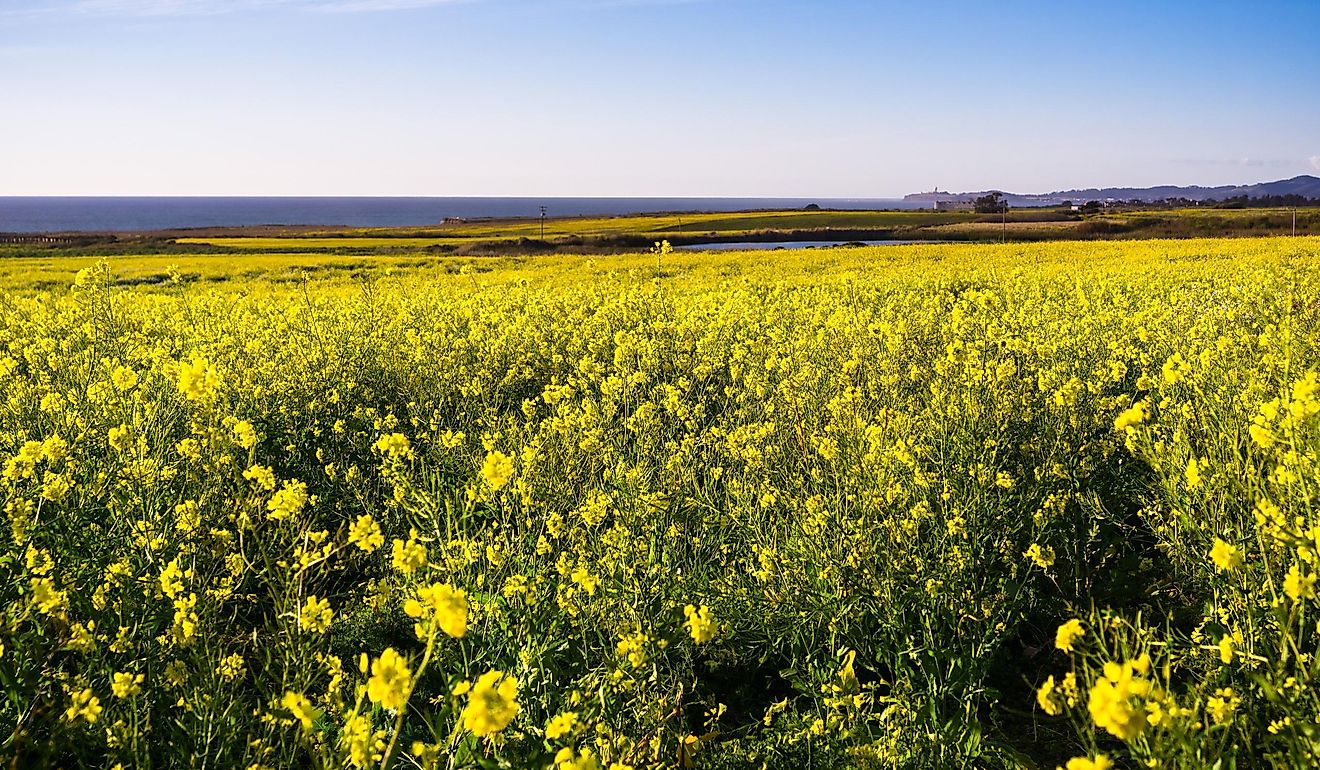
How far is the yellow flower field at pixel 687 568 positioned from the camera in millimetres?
2291

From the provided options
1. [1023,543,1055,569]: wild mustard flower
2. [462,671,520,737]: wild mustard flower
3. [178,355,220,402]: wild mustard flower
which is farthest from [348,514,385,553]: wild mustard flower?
[1023,543,1055,569]: wild mustard flower

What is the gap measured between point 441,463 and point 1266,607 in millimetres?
3683

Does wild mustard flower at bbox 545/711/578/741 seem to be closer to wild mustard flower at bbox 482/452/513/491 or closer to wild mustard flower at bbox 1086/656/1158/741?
wild mustard flower at bbox 482/452/513/491

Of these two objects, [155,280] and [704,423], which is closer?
[704,423]

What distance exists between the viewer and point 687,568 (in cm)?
365

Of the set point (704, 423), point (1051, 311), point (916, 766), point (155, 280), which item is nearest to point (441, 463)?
point (704, 423)

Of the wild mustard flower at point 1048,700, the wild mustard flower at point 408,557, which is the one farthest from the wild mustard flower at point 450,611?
the wild mustard flower at point 1048,700

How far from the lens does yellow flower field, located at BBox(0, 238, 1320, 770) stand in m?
2.29

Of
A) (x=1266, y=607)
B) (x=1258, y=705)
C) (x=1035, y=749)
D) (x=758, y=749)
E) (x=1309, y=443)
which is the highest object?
(x=1309, y=443)

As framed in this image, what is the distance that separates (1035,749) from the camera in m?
3.02

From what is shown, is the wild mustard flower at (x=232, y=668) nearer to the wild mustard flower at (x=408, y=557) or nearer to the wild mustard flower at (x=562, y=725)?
the wild mustard flower at (x=408, y=557)

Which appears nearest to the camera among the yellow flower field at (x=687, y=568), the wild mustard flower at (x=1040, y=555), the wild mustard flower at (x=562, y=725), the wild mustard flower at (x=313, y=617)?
the wild mustard flower at (x=562, y=725)

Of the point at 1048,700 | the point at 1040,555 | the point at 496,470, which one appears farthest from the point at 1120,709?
the point at 1040,555

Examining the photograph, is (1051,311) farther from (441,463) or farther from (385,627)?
(385,627)
